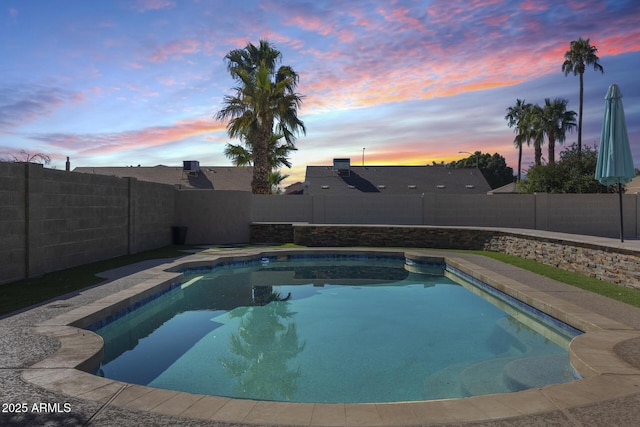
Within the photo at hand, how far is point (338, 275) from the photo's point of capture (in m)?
13.4

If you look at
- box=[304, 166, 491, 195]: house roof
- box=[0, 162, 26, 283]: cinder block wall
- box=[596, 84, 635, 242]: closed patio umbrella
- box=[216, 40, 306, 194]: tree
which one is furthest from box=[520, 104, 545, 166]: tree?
box=[0, 162, 26, 283]: cinder block wall

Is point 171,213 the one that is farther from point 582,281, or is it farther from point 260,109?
point 582,281

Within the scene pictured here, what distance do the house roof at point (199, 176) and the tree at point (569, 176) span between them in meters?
24.5

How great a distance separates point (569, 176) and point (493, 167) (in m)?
41.3

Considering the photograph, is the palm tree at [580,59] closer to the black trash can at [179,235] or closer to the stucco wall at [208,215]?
the stucco wall at [208,215]

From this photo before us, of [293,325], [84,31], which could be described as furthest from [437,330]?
[84,31]

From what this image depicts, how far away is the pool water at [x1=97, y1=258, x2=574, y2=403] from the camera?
17.6ft

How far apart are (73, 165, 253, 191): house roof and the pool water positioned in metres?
30.4

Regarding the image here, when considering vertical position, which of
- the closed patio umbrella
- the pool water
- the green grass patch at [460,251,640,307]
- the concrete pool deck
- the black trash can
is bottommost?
the pool water

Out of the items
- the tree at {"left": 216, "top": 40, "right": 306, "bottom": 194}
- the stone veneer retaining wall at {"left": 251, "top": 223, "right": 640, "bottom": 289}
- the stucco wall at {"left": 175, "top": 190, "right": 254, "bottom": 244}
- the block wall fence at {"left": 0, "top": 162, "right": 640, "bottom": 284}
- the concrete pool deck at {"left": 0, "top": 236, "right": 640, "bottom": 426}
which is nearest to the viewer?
the concrete pool deck at {"left": 0, "top": 236, "right": 640, "bottom": 426}

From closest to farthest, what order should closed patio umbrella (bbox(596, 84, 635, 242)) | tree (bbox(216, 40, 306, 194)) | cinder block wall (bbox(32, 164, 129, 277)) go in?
cinder block wall (bbox(32, 164, 129, 277)) → closed patio umbrella (bbox(596, 84, 635, 242)) → tree (bbox(216, 40, 306, 194))

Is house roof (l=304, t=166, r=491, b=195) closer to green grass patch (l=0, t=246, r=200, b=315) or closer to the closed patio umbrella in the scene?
the closed patio umbrella

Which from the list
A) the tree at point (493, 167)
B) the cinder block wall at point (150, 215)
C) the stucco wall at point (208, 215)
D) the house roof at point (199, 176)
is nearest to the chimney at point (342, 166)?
the house roof at point (199, 176)

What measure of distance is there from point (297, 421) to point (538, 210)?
20837 mm
